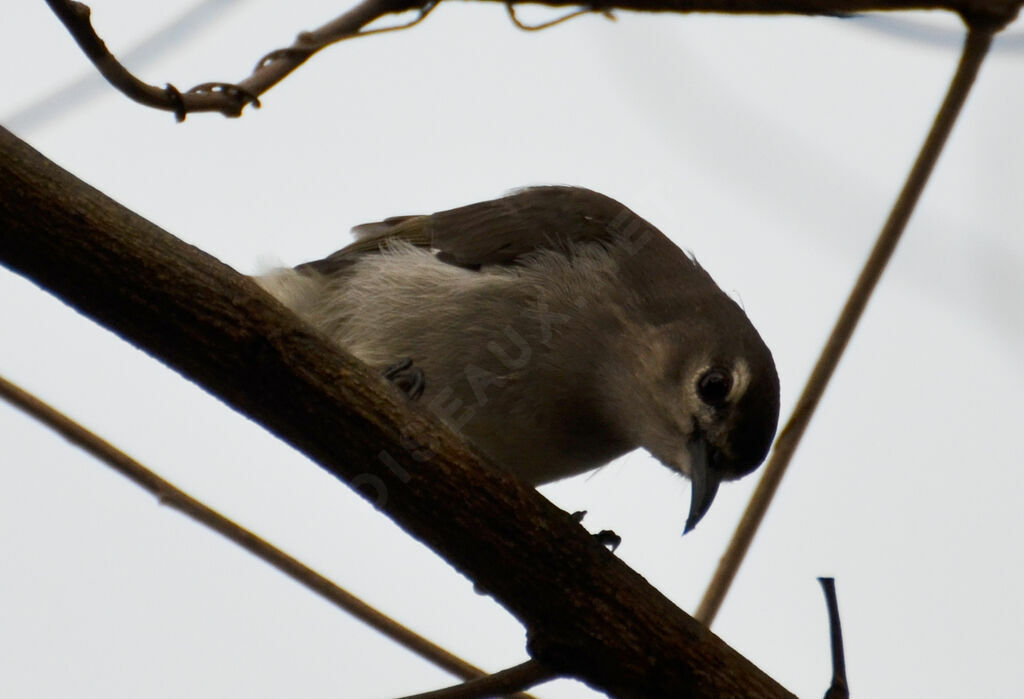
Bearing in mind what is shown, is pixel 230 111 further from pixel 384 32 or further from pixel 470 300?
pixel 470 300

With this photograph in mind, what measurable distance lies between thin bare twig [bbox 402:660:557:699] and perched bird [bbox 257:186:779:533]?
1265mm

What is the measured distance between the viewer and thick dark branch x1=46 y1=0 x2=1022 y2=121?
3258 mm

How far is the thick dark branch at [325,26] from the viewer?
128 inches

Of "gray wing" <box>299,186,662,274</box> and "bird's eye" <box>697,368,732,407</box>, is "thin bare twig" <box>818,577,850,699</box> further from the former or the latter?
"gray wing" <box>299,186,662,274</box>

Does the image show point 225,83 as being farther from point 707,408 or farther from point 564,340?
point 707,408

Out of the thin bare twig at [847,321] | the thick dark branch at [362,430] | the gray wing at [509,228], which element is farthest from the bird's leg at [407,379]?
the thin bare twig at [847,321]

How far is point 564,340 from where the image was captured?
4.62m

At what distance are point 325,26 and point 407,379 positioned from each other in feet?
4.47

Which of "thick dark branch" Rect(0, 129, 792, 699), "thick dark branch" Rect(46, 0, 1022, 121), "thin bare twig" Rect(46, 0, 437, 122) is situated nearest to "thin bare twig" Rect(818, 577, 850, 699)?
"thick dark branch" Rect(0, 129, 792, 699)

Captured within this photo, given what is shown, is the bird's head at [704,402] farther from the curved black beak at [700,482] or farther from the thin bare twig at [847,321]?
the thin bare twig at [847,321]

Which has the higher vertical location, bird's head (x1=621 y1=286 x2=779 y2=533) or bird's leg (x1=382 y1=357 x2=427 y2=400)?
bird's head (x1=621 y1=286 x2=779 y2=533)

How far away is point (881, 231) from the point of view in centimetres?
354

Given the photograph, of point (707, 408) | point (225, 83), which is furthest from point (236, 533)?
point (707, 408)

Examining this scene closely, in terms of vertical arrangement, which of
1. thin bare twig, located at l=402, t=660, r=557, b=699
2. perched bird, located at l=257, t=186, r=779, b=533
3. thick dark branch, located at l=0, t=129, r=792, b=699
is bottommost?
thin bare twig, located at l=402, t=660, r=557, b=699
